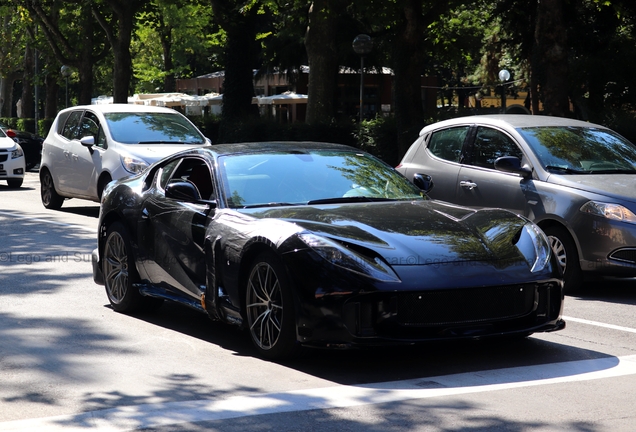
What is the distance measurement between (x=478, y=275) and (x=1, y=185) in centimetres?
2048

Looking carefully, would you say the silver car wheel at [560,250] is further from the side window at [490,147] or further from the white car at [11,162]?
the white car at [11,162]

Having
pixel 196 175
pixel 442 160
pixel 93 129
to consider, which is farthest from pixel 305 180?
pixel 93 129

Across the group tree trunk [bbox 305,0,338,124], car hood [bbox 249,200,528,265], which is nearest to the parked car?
tree trunk [bbox 305,0,338,124]

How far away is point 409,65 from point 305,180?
16.4 metres

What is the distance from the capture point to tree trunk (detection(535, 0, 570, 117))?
18531 millimetres

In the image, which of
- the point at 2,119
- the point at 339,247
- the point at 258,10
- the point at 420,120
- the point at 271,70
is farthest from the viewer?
the point at 2,119

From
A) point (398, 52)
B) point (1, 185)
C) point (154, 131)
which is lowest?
point (1, 185)

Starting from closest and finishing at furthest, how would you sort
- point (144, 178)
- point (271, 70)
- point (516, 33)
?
point (144, 178), point (516, 33), point (271, 70)

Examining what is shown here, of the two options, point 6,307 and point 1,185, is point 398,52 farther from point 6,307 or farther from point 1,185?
point 6,307

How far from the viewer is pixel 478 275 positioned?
20.6 ft

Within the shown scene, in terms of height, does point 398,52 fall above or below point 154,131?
above

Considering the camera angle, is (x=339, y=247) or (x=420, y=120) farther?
(x=420, y=120)

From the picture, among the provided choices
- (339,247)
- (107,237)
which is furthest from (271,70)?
(339,247)

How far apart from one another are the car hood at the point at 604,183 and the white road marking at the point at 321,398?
10.4ft
